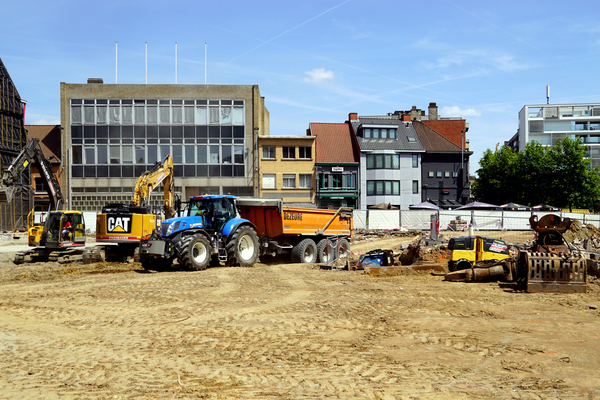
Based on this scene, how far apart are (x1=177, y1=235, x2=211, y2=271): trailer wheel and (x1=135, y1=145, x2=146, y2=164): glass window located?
2944 centimetres

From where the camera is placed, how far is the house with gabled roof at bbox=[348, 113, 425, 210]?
53.6 metres

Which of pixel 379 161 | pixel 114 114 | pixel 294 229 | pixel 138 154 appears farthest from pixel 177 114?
pixel 294 229

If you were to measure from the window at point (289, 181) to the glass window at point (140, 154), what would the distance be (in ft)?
40.2

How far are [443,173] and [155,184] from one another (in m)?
39.0

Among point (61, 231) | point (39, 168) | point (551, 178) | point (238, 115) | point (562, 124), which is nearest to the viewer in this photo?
point (61, 231)

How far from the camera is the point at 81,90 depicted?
45.0 metres

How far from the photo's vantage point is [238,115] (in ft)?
152

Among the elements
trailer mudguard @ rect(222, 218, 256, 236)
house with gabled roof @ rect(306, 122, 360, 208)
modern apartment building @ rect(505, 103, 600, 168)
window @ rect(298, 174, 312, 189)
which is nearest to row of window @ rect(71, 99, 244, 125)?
window @ rect(298, 174, 312, 189)

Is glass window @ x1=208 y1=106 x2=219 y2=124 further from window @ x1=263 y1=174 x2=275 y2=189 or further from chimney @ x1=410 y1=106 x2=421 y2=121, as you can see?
chimney @ x1=410 y1=106 x2=421 y2=121

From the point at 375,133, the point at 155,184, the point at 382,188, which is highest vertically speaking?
the point at 375,133

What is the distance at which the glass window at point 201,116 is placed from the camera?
4575 cm

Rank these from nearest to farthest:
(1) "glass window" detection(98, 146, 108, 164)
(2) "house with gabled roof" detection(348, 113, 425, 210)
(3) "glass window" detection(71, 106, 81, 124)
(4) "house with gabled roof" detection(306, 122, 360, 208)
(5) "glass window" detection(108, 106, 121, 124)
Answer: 1. (3) "glass window" detection(71, 106, 81, 124)
2. (5) "glass window" detection(108, 106, 121, 124)
3. (1) "glass window" detection(98, 146, 108, 164)
4. (4) "house with gabled roof" detection(306, 122, 360, 208)
5. (2) "house with gabled roof" detection(348, 113, 425, 210)

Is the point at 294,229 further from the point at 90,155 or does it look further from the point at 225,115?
the point at 90,155

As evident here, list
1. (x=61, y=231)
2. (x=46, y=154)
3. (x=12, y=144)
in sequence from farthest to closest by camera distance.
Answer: (x=46, y=154) < (x=12, y=144) < (x=61, y=231)
